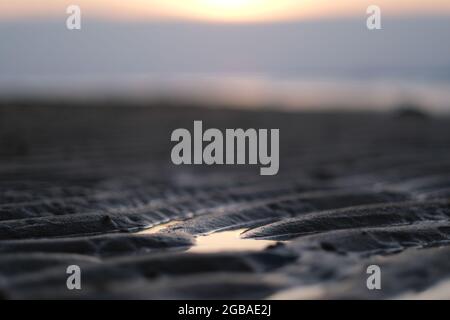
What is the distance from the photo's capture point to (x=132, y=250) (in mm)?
3881

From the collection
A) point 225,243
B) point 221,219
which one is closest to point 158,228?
point 221,219

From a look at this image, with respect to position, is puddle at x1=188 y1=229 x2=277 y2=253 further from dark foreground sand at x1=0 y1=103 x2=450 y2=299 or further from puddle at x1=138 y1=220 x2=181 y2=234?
puddle at x1=138 y1=220 x2=181 y2=234

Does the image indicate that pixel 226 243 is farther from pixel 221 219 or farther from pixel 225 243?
pixel 221 219

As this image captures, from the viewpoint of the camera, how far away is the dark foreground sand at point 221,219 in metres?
3.36

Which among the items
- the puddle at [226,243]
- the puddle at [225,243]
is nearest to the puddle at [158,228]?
the puddle at [225,243]

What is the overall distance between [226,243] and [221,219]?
723mm

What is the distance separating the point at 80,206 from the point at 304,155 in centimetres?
375

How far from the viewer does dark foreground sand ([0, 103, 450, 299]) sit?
11.0ft

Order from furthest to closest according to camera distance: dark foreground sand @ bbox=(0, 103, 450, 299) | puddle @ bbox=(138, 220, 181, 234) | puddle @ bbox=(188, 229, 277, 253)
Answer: puddle @ bbox=(138, 220, 181, 234), puddle @ bbox=(188, 229, 277, 253), dark foreground sand @ bbox=(0, 103, 450, 299)

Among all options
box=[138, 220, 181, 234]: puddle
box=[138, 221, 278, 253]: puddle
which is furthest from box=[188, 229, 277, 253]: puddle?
box=[138, 220, 181, 234]: puddle

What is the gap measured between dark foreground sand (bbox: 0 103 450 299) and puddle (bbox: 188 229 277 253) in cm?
5

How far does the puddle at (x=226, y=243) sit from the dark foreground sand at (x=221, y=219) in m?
0.05
